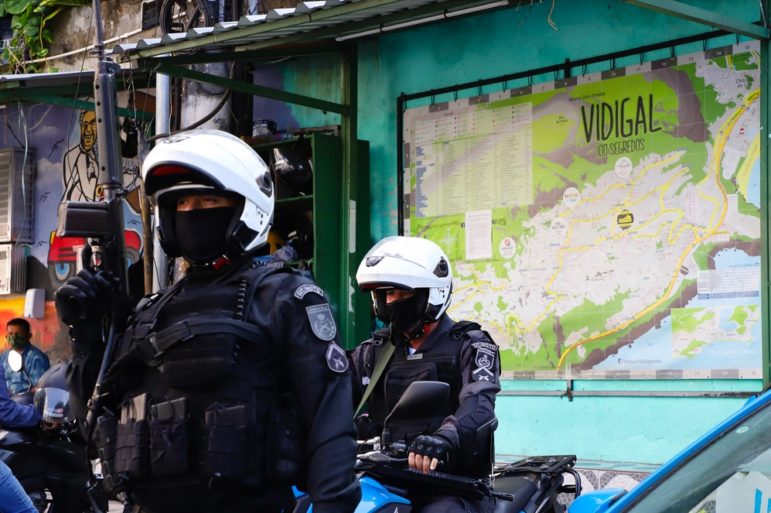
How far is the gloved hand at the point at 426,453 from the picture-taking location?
14.7 ft

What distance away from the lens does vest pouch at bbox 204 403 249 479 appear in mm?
3207

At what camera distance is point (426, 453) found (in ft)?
14.8

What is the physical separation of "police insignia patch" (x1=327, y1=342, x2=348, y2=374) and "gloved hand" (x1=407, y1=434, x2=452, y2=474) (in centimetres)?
120

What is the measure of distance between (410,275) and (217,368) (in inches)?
86.7

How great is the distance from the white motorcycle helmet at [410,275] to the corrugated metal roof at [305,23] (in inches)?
112

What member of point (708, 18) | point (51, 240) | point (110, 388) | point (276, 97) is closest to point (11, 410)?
point (276, 97)

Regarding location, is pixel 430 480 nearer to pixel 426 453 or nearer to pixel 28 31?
pixel 426 453

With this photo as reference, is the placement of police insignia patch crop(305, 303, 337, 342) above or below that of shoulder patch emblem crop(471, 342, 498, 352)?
above

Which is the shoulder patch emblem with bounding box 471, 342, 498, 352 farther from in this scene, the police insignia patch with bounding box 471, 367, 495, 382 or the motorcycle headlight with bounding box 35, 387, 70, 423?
the motorcycle headlight with bounding box 35, 387, 70, 423

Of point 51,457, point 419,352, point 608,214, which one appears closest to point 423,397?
point 419,352

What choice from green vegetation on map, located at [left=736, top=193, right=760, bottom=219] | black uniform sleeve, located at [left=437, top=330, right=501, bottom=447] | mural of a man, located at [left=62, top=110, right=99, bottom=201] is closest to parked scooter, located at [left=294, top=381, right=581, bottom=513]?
black uniform sleeve, located at [left=437, top=330, right=501, bottom=447]

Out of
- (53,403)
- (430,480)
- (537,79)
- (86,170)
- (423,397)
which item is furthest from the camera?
(86,170)

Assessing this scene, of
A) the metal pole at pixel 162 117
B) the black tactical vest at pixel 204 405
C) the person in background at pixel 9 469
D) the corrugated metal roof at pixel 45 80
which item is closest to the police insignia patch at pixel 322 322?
the black tactical vest at pixel 204 405

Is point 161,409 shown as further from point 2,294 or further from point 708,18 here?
point 2,294
